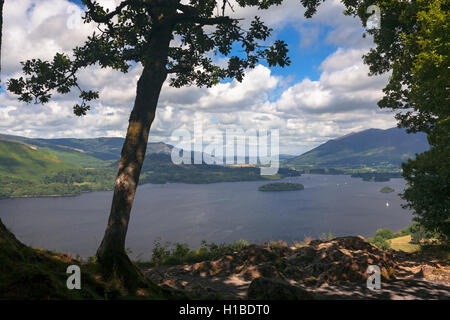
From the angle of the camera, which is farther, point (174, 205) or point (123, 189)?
point (174, 205)

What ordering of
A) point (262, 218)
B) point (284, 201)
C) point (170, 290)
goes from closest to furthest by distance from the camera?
1. point (170, 290)
2. point (262, 218)
3. point (284, 201)

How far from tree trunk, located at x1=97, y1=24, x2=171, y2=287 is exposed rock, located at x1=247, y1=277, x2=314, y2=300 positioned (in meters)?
2.88

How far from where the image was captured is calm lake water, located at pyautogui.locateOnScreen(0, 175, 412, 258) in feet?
325

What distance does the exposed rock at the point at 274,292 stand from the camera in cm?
592

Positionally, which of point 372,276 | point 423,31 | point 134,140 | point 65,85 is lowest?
point 372,276

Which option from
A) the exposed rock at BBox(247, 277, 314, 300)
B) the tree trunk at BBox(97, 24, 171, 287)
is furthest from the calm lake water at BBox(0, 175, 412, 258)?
the exposed rock at BBox(247, 277, 314, 300)

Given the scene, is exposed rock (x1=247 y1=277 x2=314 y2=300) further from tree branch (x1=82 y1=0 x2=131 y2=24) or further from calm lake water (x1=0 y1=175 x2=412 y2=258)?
calm lake water (x1=0 y1=175 x2=412 y2=258)

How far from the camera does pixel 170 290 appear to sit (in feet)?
21.2

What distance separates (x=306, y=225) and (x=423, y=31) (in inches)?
4495

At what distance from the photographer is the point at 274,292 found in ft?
19.6

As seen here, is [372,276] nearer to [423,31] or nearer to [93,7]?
[423,31]

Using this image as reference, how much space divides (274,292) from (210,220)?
12252cm
